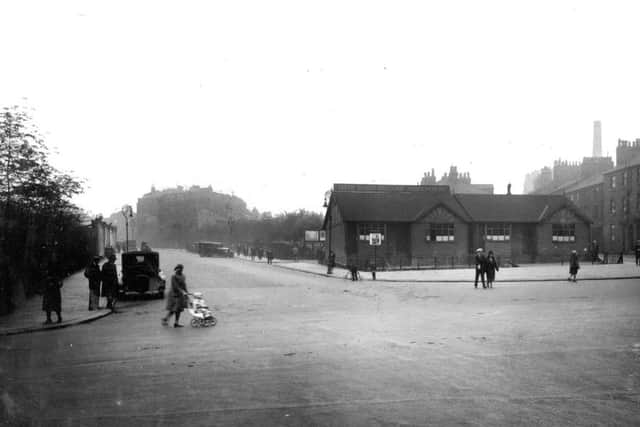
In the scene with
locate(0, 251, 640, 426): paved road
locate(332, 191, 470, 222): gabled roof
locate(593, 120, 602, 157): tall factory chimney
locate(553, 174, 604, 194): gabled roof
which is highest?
locate(593, 120, 602, 157): tall factory chimney

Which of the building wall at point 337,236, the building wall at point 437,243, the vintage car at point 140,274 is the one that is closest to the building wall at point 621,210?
the building wall at point 437,243

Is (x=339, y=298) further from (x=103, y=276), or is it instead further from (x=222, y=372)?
(x=222, y=372)

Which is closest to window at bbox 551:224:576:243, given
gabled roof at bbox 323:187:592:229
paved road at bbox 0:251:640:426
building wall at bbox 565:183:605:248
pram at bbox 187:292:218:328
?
gabled roof at bbox 323:187:592:229

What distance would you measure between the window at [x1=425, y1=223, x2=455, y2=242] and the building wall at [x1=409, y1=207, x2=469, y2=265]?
27 centimetres

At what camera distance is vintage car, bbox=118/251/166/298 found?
20812 mm

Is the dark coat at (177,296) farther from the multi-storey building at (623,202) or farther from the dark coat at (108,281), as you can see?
the multi-storey building at (623,202)

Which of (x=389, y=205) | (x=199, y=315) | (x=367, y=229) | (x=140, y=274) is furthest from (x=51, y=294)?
(x=389, y=205)

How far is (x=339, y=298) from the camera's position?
1956 centimetres

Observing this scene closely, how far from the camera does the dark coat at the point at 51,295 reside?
1389cm

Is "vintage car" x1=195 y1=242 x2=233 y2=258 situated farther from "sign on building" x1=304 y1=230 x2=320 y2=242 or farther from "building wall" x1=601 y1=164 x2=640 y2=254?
"building wall" x1=601 y1=164 x2=640 y2=254

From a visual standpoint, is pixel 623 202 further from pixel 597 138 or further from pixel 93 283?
pixel 93 283

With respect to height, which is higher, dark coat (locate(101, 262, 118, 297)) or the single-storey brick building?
the single-storey brick building

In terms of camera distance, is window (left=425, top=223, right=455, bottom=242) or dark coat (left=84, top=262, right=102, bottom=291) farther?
window (left=425, top=223, right=455, bottom=242)

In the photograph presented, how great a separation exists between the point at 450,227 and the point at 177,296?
126 feet
